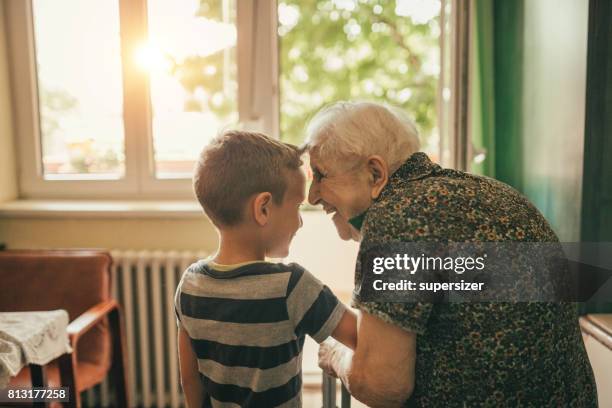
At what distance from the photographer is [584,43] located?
1.49 m

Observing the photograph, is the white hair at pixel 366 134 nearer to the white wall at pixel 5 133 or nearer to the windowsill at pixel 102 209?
the windowsill at pixel 102 209

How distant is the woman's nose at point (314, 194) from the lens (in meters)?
1.11

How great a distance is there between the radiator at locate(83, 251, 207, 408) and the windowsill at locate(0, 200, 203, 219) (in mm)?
177

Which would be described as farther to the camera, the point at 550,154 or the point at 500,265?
the point at 550,154

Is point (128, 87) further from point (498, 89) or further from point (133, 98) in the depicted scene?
point (498, 89)

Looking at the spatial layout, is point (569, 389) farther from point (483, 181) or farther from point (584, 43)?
point (584, 43)

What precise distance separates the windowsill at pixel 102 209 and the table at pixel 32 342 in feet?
2.69

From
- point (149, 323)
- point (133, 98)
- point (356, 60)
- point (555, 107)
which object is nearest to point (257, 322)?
point (555, 107)

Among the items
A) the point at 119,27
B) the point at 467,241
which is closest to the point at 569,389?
the point at 467,241

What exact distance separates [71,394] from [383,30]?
11.4ft

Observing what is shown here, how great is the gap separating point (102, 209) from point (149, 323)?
557mm

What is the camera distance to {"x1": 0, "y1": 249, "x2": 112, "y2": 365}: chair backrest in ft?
6.95

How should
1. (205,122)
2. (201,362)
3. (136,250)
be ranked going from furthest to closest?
1. (205,122)
2. (136,250)
3. (201,362)

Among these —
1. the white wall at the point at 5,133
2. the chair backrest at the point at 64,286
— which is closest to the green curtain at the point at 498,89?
the chair backrest at the point at 64,286
